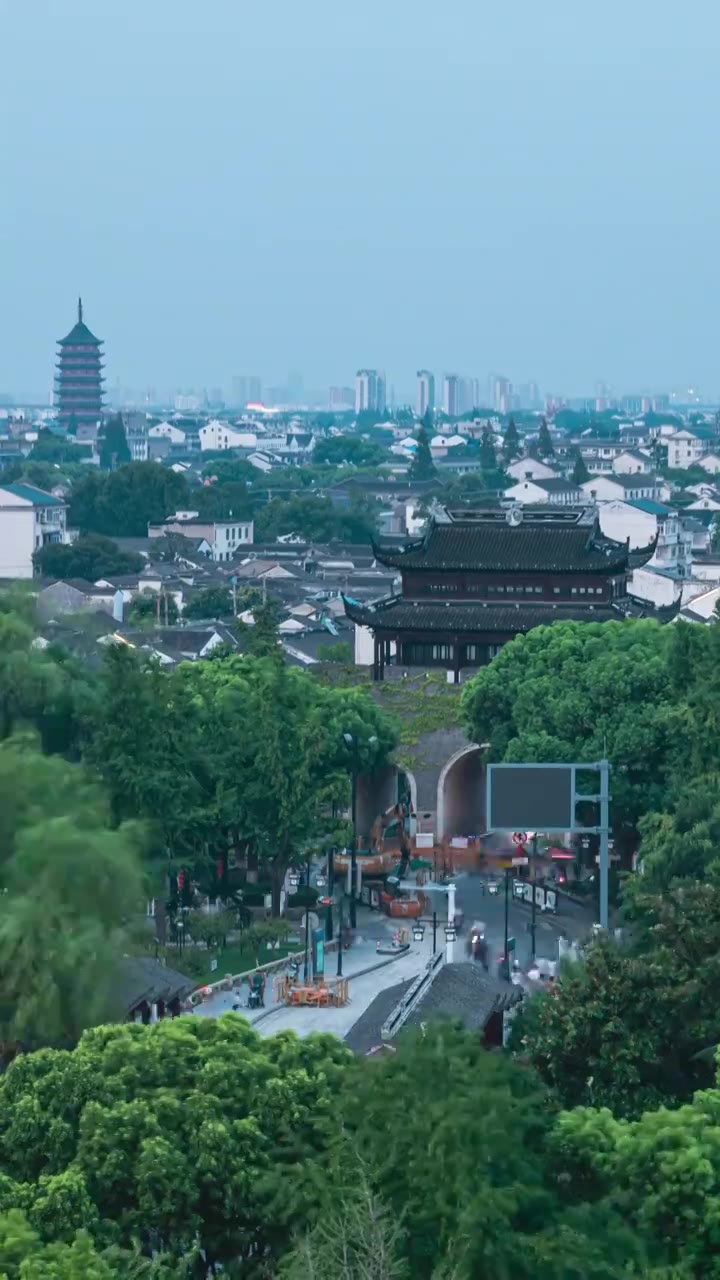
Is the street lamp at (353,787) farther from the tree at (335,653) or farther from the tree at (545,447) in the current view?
the tree at (545,447)

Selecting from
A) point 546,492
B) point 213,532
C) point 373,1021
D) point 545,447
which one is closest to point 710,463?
point 545,447

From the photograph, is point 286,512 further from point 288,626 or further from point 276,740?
point 276,740

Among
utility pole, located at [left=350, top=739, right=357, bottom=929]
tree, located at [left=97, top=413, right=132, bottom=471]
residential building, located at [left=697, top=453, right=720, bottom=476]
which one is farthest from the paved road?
tree, located at [left=97, top=413, right=132, bottom=471]

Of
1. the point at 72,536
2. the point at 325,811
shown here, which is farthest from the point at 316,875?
the point at 72,536

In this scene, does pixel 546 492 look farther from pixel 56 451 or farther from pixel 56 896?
pixel 56 896

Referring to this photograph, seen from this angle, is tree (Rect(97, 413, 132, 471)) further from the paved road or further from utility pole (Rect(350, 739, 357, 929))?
the paved road

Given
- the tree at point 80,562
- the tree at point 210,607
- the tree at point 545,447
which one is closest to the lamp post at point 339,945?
the tree at point 210,607
